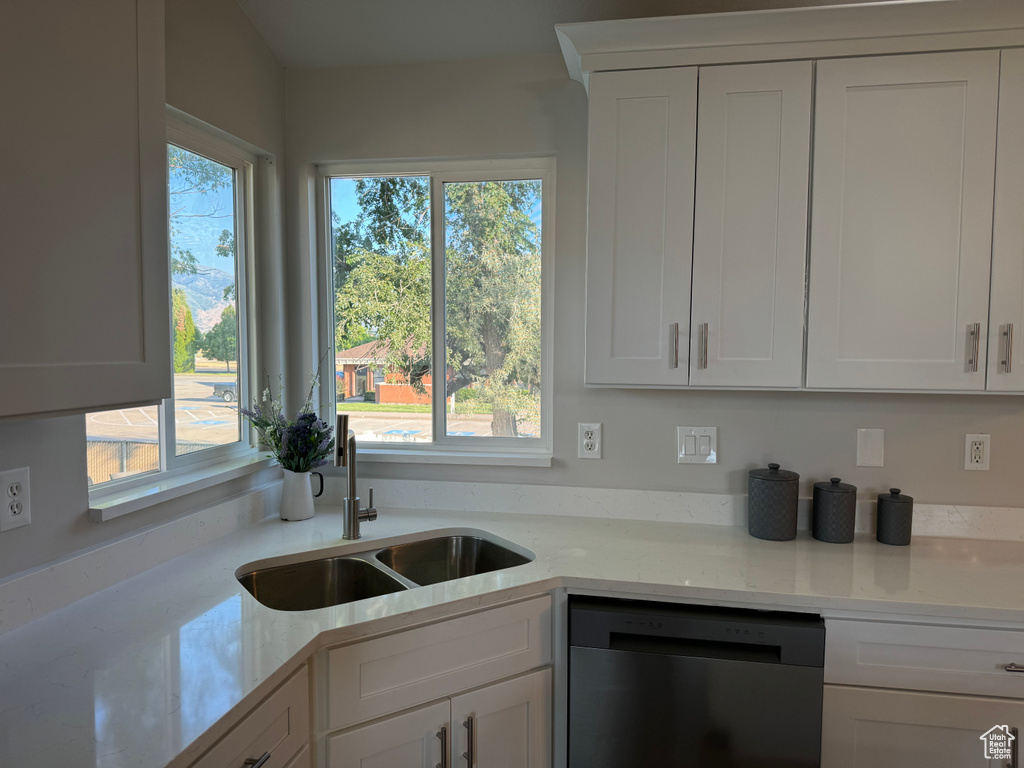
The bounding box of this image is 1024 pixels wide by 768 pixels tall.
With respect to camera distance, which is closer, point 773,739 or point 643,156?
point 773,739

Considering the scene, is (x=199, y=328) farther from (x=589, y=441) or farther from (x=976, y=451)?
(x=976, y=451)

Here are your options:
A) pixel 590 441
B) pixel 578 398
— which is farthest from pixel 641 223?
pixel 590 441

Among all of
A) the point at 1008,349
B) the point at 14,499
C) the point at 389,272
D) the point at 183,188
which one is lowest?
the point at 14,499

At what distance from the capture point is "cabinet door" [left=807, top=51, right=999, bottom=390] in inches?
65.4

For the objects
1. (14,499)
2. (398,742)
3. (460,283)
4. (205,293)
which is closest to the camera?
(14,499)

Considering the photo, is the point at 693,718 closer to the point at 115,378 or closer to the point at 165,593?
the point at 165,593

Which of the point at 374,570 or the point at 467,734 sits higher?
the point at 374,570

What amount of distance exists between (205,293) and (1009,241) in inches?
88.3

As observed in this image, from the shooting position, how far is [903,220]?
170 centimetres

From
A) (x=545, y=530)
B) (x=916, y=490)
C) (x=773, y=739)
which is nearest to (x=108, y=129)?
(x=545, y=530)

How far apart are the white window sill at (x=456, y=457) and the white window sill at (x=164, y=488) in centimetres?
37

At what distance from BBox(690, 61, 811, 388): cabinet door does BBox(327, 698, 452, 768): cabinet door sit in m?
1.14

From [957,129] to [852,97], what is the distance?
0.89 feet

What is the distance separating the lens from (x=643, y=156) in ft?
5.95
